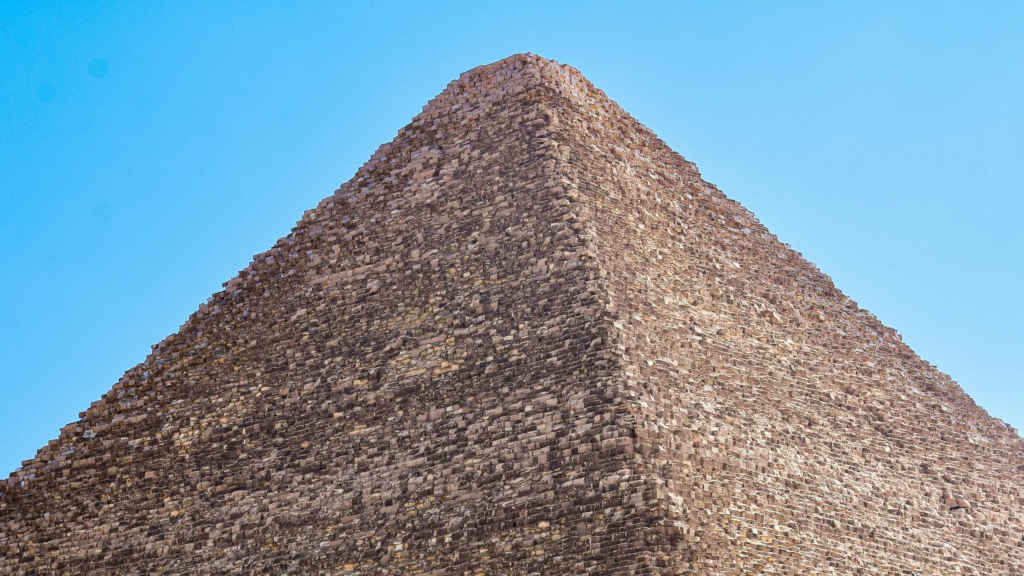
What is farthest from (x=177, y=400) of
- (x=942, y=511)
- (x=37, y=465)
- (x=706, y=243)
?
(x=942, y=511)

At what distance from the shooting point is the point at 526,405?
86.2 ft

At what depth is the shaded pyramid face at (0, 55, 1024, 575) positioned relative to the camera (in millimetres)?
25500

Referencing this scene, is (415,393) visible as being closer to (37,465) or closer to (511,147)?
(511,147)

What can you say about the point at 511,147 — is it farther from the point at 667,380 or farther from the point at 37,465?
the point at 37,465

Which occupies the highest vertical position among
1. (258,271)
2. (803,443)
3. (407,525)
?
(258,271)

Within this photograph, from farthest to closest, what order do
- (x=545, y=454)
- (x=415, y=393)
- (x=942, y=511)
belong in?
(x=942, y=511) → (x=415, y=393) → (x=545, y=454)

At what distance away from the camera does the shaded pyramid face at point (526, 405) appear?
2550 cm

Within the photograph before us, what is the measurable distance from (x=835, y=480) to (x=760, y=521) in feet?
10.1

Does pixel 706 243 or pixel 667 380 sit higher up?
pixel 706 243

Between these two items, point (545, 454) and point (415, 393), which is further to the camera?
point (415, 393)

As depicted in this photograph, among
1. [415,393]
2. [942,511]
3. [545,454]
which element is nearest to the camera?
[545,454]

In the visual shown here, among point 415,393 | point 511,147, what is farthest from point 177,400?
point 511,147

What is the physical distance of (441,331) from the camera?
93.2ft

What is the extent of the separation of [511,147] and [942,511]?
9977 mm
